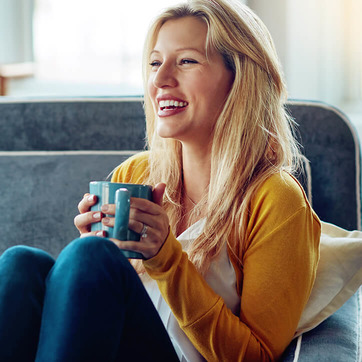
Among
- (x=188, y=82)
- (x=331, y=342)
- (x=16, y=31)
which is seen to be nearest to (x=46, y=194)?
(x=188, y=82)

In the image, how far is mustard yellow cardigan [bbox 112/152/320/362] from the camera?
1.01 m

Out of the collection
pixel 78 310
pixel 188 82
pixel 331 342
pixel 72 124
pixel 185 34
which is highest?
pixel 185 34

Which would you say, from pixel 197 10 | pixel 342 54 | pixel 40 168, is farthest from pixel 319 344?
pixel 342 54

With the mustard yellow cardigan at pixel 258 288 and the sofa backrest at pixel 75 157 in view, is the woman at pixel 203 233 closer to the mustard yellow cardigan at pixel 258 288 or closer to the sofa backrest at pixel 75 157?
the mustard yellow cardigan at pixel 258 288

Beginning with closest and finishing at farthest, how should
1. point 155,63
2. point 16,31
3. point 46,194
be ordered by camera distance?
1. point 155,63
2. point 46,194
3. point 16,31

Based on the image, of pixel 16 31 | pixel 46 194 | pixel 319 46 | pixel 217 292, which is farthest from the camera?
pixel 16 31

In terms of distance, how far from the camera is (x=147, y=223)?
3.01ft

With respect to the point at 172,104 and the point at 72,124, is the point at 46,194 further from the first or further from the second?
the point at 172,104

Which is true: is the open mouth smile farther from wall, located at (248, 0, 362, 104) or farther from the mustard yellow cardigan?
wall, located at (248, 0, 362, 104)

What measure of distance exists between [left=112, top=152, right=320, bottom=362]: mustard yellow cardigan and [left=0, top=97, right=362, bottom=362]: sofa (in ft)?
1.59

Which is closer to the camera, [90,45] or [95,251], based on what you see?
[95,251]

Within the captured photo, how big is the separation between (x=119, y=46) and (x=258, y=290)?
202cm

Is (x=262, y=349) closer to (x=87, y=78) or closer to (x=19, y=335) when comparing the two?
(x=19, y=335)

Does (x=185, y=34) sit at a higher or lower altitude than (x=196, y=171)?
higher
